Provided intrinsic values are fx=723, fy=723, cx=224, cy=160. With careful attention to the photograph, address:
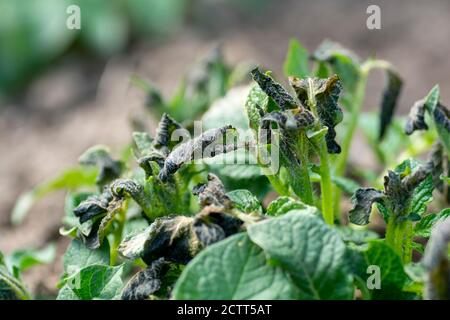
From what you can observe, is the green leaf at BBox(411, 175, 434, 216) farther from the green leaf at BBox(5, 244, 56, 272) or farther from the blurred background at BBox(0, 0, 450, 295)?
the blurred background at BBox(0, 0, 450, 295)

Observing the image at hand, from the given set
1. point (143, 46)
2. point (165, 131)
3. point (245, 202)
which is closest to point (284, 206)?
point (245, 202)

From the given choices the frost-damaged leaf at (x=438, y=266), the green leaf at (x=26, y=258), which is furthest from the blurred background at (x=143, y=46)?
the frost-damaged leaf at (x=438, y=266)

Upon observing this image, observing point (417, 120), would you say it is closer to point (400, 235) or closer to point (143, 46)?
point (400, 235)

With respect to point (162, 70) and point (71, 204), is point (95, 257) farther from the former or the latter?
point (162, 70)

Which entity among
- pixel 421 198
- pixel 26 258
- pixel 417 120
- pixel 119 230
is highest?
pixel 417 120

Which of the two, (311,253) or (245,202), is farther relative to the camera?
(245,202)

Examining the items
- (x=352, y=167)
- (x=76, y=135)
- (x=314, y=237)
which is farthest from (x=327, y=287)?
(x=76, y=135)

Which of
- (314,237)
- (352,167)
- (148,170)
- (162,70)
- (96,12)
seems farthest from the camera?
(96,12)
